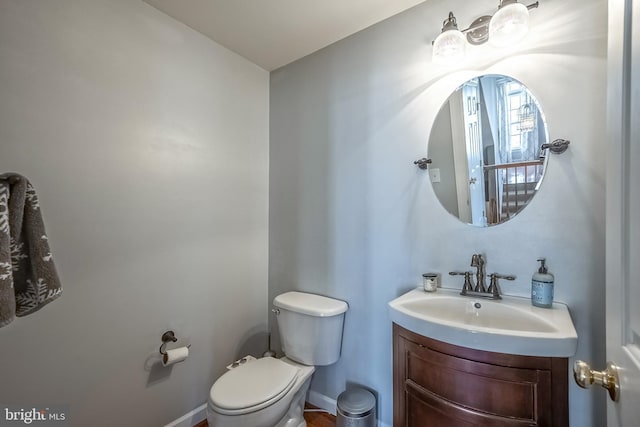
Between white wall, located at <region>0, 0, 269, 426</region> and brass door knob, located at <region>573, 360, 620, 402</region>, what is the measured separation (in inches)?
66.2

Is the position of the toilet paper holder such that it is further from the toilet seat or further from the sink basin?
the sink basin

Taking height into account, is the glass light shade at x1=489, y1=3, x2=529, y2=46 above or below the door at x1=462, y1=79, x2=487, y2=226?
above

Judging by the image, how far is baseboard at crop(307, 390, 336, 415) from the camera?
172 cm

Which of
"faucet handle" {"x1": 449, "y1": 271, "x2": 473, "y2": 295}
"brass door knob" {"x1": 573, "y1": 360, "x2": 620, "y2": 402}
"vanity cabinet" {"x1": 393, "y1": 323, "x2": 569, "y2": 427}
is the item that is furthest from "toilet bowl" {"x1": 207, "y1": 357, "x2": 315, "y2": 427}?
"brass door knob" {"x1": 573, "y1": 360, "x2": 620, "y2": 402}

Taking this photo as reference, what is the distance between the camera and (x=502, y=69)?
1229 mm

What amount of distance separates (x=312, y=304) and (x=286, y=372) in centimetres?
37

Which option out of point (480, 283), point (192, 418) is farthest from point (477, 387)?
point (192, 418)

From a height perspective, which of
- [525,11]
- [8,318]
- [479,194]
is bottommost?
[8,318]

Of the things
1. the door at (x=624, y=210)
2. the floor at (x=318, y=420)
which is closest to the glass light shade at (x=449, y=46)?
the door at (x=624, y=210)

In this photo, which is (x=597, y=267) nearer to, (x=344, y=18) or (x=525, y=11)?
(x=525, y=11)

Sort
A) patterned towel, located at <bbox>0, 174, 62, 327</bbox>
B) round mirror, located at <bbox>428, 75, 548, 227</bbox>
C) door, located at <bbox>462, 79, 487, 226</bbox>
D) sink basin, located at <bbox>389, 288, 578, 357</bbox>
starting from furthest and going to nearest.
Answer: door, located at <bbox>462, 79, 487, 226</bbox>
round mirror, located at <bbox>428, 75, 548, 227</bbox>
sink basin, located at <bbox>389, 288, 578, 357</bbox>
patterned towel, located at <bbox>0, 174, 62, 327</bbox>

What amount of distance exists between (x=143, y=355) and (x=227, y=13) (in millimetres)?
1897

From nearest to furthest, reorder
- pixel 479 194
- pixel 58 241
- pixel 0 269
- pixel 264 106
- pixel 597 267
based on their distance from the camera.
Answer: pixel 0 269 → pixel 597 267 → pixel 58 241 → pixel 479 194 → pixel 264 106

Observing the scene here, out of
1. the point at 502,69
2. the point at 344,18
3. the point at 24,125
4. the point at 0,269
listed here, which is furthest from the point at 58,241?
the point at 502,69
